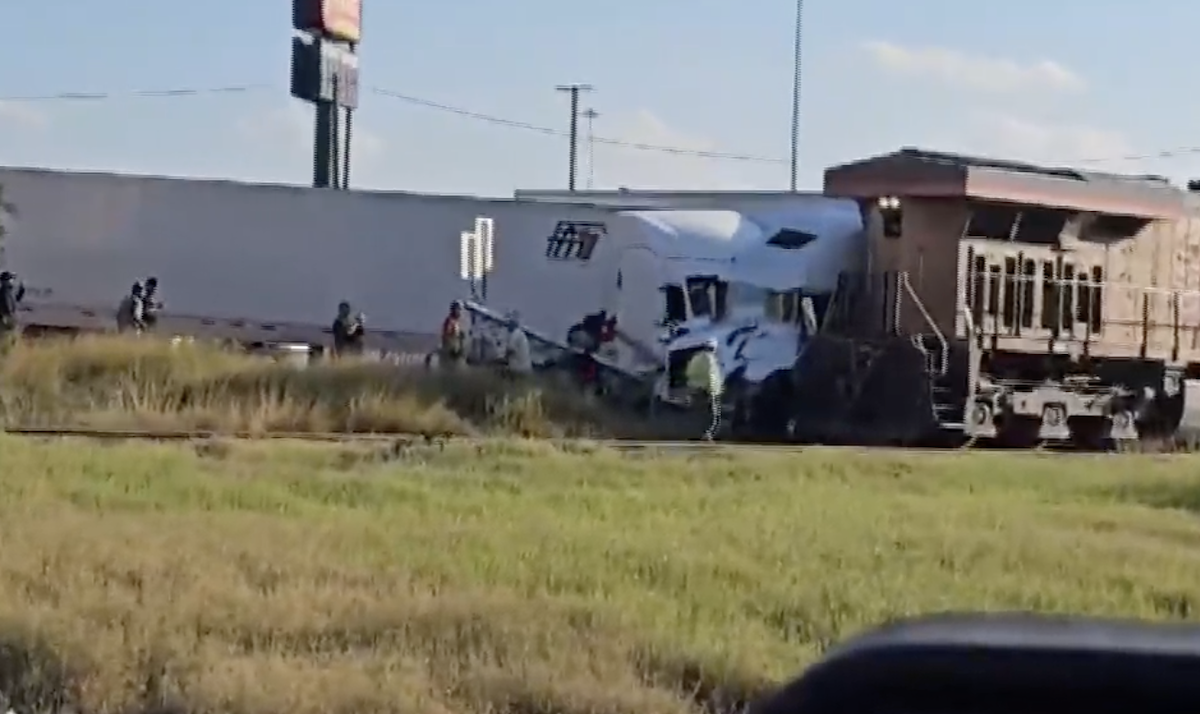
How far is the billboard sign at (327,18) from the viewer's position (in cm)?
4650

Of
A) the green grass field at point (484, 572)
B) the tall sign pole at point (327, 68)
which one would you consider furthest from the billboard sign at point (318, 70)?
the green grass field at point (484, 572)

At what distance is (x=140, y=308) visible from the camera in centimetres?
3066

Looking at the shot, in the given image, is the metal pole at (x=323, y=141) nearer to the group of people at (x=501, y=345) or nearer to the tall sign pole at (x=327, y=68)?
the tall sign pole at (x=327, y=68)

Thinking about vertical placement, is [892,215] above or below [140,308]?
above

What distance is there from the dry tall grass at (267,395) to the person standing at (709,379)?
607mm

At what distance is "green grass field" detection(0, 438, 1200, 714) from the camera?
7.82 m

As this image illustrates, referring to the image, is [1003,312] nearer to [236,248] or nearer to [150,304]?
[236,248]

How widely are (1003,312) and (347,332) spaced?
36.5 feet

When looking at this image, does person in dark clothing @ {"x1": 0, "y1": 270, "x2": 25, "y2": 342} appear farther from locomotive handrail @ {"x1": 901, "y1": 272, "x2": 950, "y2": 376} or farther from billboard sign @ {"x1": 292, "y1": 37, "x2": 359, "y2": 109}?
billboard sign @ {"x1": 292, "y1": 37, "x2": 359, "y2": 109}

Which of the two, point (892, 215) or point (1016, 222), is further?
point (892, 215)

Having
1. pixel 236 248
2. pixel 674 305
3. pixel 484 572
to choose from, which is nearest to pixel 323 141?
pixel 236 248

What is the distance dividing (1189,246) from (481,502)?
1621 cm

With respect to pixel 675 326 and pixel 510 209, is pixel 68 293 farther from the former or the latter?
pixel 675 326

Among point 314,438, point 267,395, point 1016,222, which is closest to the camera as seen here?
point 314,438
